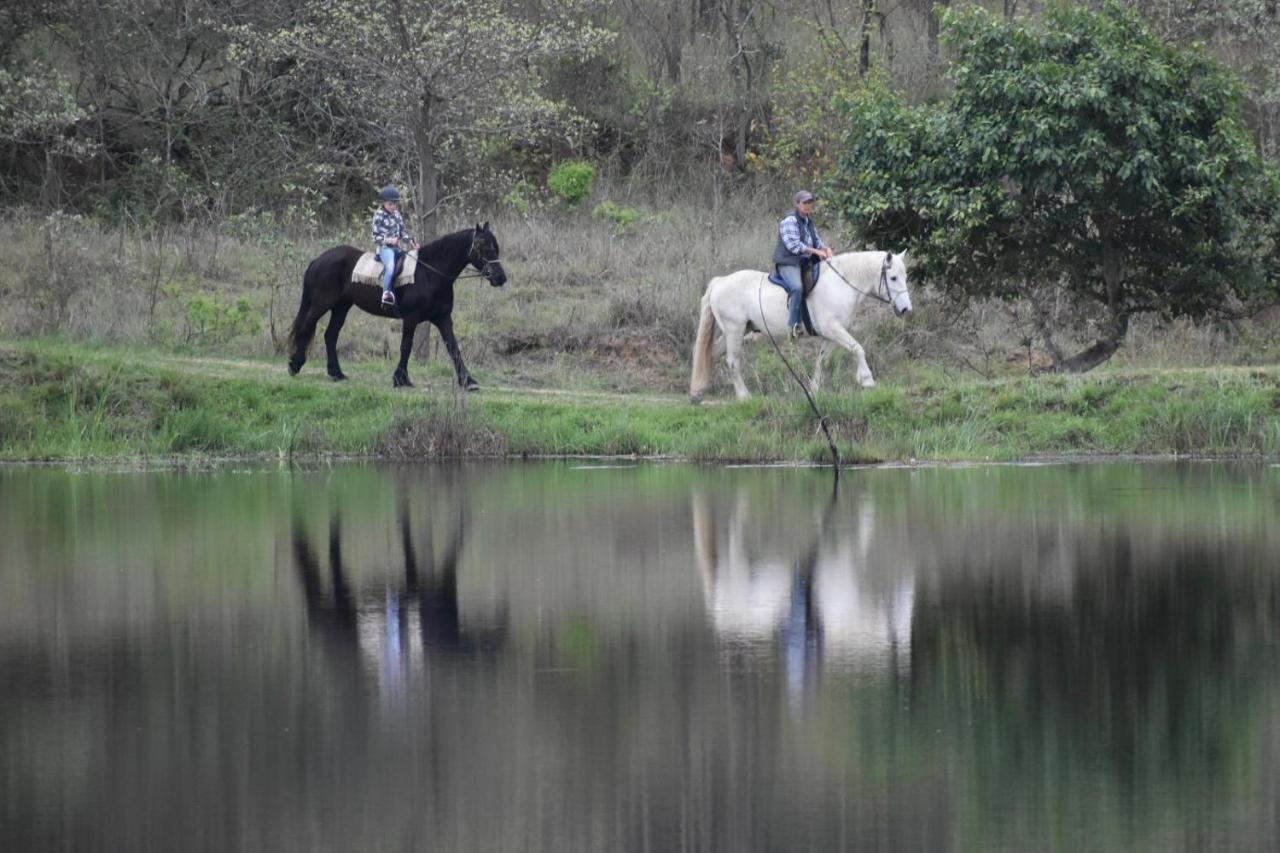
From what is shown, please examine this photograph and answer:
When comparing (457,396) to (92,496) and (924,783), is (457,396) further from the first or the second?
(924,783)

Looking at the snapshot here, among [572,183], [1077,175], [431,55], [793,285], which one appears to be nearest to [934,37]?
[572,183]

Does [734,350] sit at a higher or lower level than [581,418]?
higher

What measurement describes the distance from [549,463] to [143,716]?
13055 mm

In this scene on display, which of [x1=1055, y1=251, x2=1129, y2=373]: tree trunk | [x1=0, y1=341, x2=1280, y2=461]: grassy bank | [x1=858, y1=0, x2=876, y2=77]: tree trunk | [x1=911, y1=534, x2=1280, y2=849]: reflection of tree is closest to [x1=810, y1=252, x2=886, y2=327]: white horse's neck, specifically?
[x1=0, y1=341, x2=1280, y2=461]: grassy bank

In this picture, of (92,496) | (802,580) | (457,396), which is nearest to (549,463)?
(457,396)

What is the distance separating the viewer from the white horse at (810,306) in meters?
24.5

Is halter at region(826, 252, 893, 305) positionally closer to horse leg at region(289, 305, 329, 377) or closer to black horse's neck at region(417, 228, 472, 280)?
black horse's neck at region(417, 228, 472, 280)

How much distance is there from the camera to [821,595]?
1298cm

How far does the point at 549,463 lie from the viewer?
22797 millimetres

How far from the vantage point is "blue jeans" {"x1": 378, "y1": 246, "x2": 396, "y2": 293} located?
2506cm

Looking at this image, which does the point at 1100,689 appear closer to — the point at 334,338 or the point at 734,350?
the point at 734,350

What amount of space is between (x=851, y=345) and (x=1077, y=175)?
344cm

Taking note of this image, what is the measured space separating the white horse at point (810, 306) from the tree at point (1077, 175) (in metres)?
1.52

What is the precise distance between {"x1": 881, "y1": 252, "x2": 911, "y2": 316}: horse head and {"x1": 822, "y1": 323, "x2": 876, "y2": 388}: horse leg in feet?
2.17
